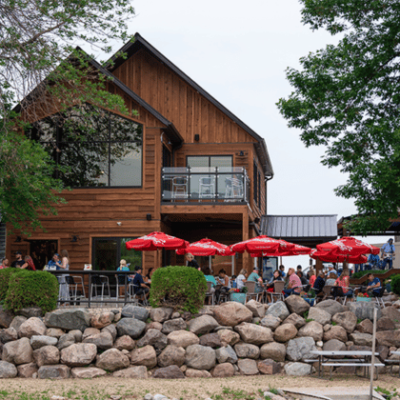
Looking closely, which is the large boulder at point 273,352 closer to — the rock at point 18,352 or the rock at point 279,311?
the rock at point 279,311

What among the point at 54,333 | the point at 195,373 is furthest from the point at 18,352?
the point at 195,373

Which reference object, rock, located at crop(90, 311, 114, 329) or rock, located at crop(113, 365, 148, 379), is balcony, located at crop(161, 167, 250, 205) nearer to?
rock, located at crop(90, 311, 114, 329)

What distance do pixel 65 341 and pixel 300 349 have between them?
5.11 meters

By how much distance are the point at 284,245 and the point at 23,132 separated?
9711 mm

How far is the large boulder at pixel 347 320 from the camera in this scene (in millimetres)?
15430

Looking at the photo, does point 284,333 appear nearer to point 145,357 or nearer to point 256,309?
point 256,309

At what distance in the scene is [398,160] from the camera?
15.8m

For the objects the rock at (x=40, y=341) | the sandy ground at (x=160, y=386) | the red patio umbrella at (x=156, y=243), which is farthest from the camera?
the red patio umbrella at (x=156, y=243)

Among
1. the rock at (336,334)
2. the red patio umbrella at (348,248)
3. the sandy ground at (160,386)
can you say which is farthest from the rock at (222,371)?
the red patio umbrella at (348,248)

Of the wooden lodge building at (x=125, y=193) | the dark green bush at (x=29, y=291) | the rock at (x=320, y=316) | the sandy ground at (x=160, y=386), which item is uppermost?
the wooden lodge building at (x=125, y=193)

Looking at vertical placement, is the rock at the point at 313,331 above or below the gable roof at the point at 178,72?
below

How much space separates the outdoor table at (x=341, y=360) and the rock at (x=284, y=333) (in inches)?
29.5

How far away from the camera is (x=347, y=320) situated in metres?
15.5

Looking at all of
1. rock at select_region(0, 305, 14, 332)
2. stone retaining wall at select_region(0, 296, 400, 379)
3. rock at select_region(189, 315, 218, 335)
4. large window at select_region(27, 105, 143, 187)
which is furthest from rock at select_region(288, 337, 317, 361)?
large window at select_region(27, 105, 143, 187)
